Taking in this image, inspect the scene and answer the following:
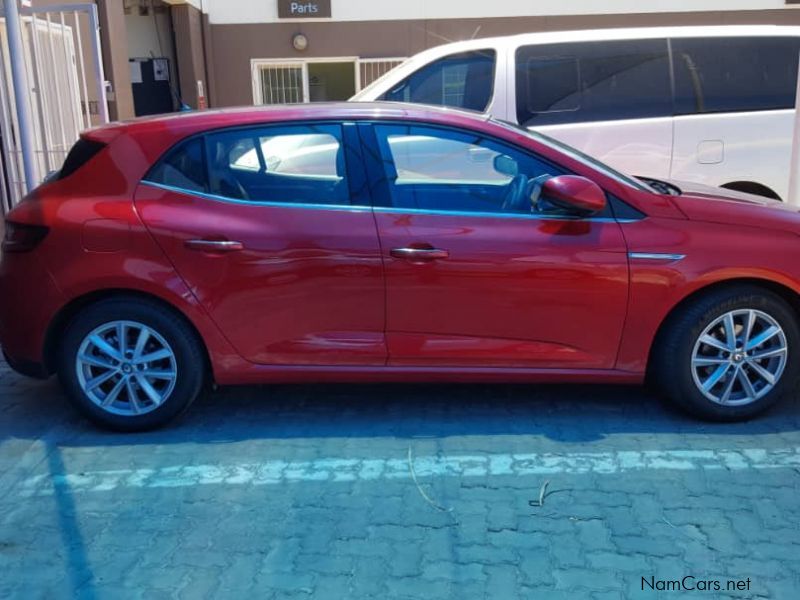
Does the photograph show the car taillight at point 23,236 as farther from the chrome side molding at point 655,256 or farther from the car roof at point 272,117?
the chrome side molding at point 655,256

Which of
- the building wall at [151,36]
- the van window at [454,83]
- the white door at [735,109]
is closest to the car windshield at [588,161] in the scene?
the van window at [454,83]

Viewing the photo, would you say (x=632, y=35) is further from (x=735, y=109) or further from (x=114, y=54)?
(x=114, y=54)

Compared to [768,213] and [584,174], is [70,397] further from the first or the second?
[768,213]

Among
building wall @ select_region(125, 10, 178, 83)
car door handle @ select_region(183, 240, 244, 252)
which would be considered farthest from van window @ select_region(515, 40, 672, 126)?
building wall @ select_region(125, 10, 178, 83)

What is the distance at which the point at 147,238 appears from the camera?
3.97 metres

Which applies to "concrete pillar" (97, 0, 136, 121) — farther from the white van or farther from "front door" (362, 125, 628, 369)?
"front door" (362, 125, 628, 369)

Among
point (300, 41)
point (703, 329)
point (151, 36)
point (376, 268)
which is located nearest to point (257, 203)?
point (376, 268)

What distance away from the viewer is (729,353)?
4035 millimetres

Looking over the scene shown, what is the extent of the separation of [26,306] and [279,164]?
1469 millimetres

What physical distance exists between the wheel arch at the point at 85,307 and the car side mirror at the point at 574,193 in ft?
6.17

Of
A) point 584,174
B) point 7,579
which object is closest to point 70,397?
point 7,579

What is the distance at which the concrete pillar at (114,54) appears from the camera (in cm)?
1005

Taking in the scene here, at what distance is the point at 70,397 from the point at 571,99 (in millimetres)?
4511

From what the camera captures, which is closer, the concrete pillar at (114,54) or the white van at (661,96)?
the white van at (661,96)
